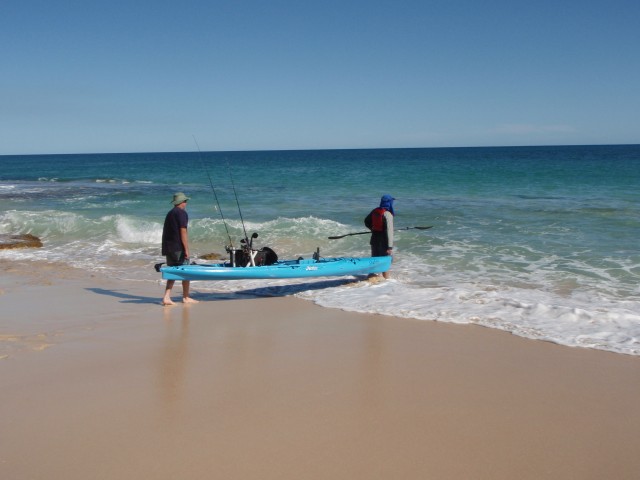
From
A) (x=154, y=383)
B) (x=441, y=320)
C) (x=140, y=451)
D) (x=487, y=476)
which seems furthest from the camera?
(x=441, y=320)

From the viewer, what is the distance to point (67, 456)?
136 inches

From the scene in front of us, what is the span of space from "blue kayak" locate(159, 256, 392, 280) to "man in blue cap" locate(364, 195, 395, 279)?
19 cm

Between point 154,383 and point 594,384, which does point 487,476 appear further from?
point 154,383

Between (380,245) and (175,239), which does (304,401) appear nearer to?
(175,239)

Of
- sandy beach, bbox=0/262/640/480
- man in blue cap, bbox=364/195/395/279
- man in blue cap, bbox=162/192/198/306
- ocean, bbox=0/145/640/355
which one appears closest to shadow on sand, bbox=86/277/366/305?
ocean, bbox=0/145/640/355

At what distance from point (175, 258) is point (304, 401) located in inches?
146

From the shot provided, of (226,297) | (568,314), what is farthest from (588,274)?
(226,297)

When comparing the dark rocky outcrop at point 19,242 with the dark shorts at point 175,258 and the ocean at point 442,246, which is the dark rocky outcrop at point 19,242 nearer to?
the ocean at point 442,246

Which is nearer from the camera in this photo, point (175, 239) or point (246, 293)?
point (175, 239)

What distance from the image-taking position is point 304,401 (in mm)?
4266

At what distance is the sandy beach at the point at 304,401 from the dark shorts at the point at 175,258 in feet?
3.13

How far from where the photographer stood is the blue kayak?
738 centimetres

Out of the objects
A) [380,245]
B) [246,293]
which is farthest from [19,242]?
[380,245]

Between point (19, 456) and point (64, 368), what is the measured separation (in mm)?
1559
